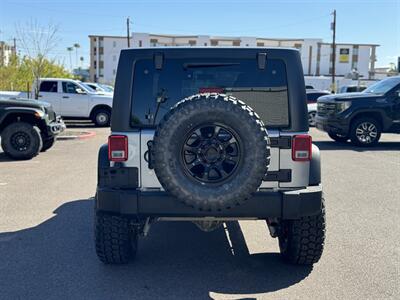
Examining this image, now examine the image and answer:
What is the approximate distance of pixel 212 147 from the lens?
3.28 meters

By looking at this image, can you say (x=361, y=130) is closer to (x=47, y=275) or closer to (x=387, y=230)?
(x=387, y=230)

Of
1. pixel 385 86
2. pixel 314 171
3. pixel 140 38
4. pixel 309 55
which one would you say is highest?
pixel 140 38

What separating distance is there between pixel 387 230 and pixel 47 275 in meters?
3.86

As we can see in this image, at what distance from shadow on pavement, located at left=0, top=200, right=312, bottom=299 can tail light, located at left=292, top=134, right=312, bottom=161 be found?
1.11m

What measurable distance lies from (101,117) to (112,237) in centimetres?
1452

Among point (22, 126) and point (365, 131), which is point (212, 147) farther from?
point (365, 131)

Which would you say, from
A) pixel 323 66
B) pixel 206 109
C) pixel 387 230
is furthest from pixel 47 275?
pixel 323 66

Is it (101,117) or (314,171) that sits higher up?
(314,171)

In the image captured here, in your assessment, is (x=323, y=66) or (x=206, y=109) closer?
(x=206, y=109)

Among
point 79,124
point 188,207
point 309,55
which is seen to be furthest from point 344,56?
point 188,207

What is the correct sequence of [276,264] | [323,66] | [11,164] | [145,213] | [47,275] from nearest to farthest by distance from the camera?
[145,213]
[47,275]
[276,264]
[11,164]
[323,66]

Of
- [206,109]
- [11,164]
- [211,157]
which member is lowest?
[11,164]

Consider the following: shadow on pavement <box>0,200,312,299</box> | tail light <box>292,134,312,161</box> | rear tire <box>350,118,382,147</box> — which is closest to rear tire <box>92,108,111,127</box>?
rear tire <box>350,118,382,147</box>

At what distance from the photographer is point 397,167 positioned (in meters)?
9.54
